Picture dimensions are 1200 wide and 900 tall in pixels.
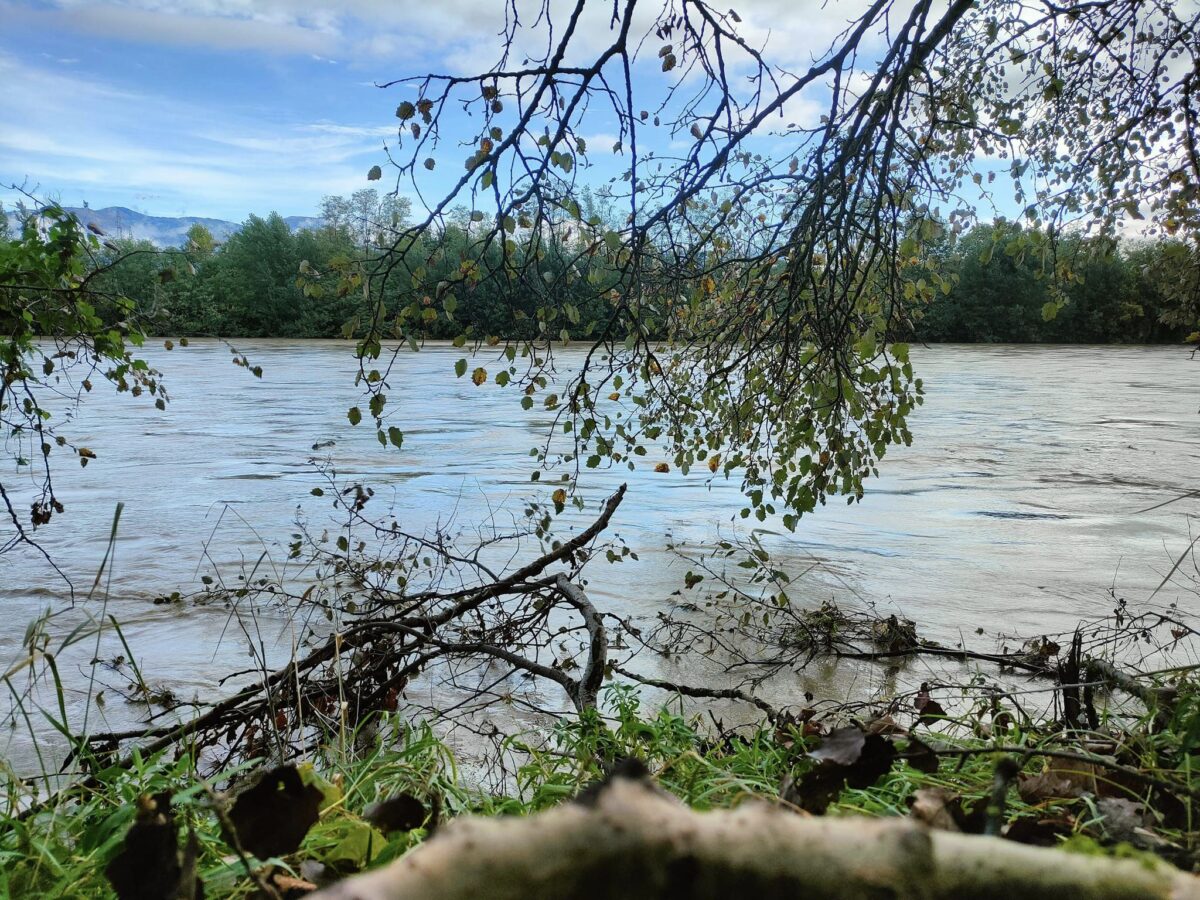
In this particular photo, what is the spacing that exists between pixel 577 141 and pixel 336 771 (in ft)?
7.71

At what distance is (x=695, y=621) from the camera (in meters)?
6.05

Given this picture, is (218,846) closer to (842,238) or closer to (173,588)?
(842,238)

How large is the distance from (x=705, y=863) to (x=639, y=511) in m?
8.63

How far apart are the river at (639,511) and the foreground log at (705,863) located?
157cm

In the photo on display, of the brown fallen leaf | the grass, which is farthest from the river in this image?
the brown fallen leaf

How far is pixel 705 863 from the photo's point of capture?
72 cm

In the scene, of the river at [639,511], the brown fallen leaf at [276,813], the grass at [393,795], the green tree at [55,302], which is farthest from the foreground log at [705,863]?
the green tree at [55,302]

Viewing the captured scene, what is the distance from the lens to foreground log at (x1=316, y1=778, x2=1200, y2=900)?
717 millimetres

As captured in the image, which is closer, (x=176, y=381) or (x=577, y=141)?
(x=577, y=141)

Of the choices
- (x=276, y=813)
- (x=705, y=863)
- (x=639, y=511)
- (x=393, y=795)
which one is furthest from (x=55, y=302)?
(x=639, y=511)

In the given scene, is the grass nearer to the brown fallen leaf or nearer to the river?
the brown fallen leaf

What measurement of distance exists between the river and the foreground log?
1573 millimetres

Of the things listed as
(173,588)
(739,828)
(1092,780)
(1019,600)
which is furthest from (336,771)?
(1019,600)

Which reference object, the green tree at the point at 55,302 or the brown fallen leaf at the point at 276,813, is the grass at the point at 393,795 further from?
the green tree at the point at 55,302
